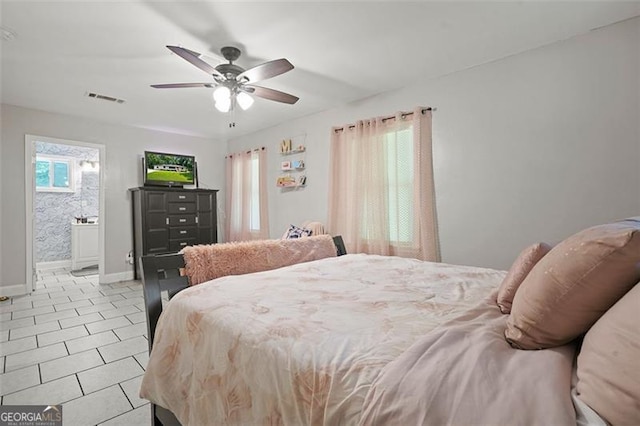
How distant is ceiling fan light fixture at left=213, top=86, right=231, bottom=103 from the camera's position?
7.98ft

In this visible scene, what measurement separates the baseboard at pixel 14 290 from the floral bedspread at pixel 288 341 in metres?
3.91

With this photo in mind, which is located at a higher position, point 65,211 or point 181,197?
point 181,197

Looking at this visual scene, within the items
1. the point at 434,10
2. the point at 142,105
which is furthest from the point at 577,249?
the point at 142,105

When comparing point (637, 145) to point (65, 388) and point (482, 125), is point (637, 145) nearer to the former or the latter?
point (482, 125)

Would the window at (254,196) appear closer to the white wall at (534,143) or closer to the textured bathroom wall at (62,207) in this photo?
the white wall at (534,143)

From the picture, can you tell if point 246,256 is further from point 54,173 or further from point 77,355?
point 54,173

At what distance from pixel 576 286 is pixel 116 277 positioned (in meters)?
5.56

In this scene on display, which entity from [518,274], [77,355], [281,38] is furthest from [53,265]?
[518,274]

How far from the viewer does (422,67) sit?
9.58 feet

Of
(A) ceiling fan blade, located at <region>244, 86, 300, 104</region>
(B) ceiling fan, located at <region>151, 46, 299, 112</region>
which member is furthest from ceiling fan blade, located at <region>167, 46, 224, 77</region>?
(A) ceiling fan blade, located at <region>244, 86, 300, 104</region>

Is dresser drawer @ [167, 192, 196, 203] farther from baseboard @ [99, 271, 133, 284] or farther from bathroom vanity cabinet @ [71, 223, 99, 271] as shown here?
bathroom vanity cabinet @ [71, 223, 99, 271]

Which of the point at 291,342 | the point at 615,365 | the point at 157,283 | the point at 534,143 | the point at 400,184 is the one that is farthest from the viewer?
the point at 400,184

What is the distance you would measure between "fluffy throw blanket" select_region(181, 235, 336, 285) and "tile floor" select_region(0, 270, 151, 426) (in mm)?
833

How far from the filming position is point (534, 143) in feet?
8.42
